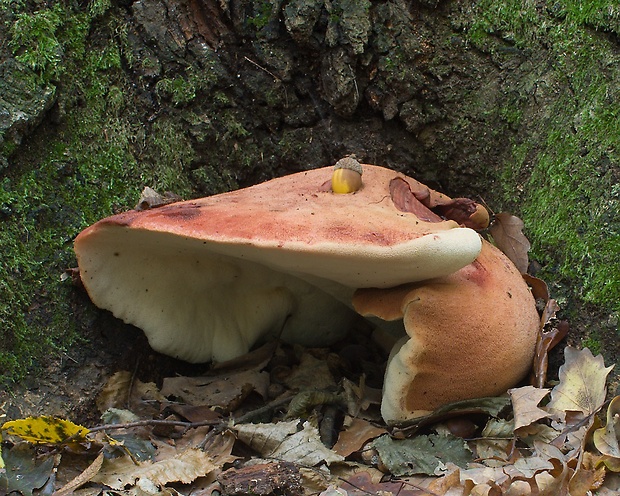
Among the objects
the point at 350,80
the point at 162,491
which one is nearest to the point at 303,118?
the point at 350,80

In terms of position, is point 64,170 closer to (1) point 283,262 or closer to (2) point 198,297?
(2) point 198,297

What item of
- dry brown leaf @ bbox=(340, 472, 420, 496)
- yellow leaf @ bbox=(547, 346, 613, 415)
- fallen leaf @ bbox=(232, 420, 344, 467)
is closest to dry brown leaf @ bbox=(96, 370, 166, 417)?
fallen leaf @ bbox=(232, 420, 344, 467)

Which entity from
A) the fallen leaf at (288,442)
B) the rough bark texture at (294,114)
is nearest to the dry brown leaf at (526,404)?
the rough bark texture at (294,114)

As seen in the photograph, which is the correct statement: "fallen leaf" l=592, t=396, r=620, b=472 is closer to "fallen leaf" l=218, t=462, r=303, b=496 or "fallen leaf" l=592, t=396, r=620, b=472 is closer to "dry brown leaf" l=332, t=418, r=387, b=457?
"dry brown leaf" l=332, t=418, r=387, b=457

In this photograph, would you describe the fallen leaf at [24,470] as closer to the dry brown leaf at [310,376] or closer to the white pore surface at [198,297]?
the white pore surface at [198,297]

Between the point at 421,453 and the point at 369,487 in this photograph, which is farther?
the point at 421,453

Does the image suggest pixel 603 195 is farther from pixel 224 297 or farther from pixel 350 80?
pixel 224 297

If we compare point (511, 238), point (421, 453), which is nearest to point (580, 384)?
point (421, 453)
